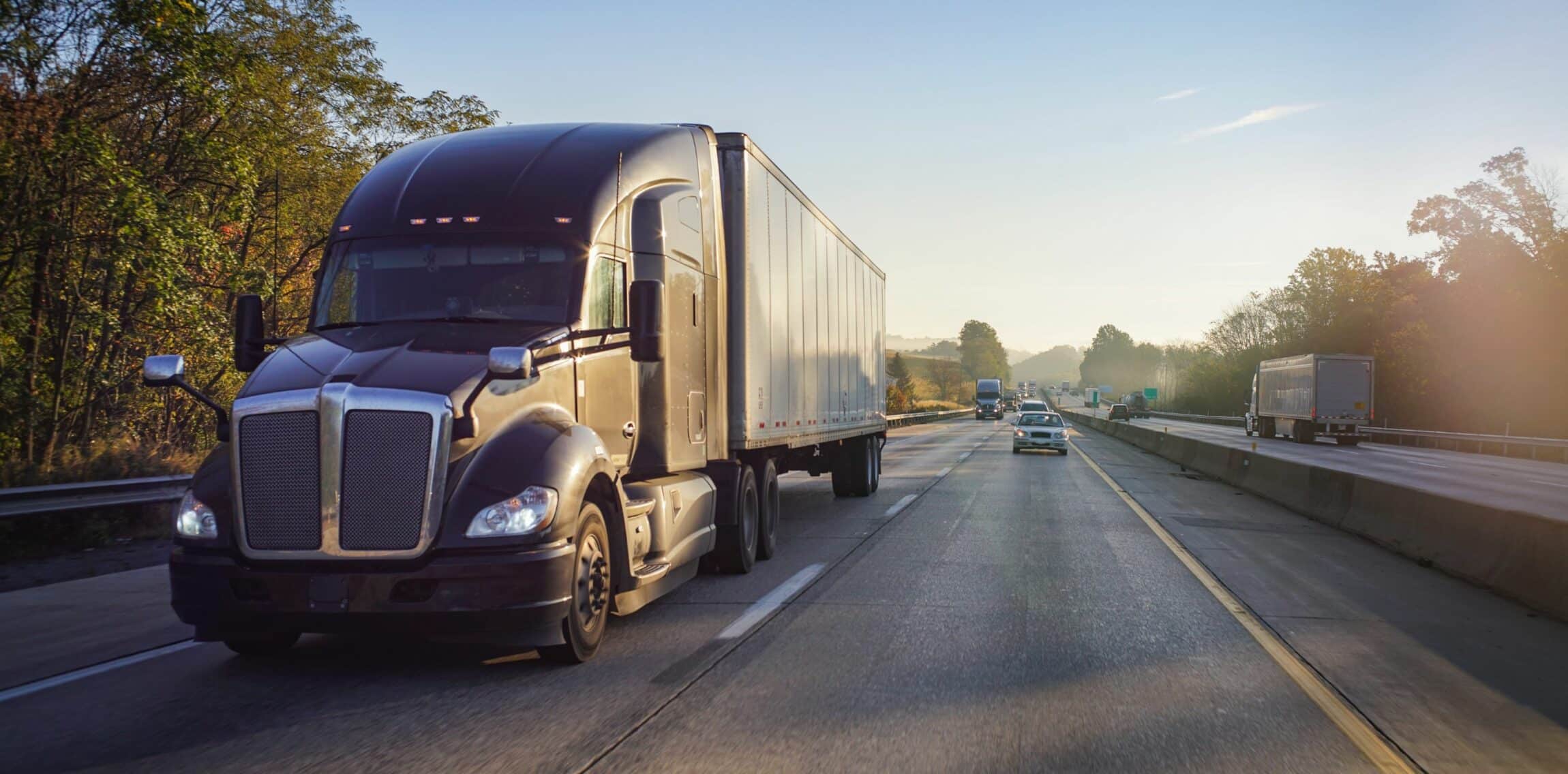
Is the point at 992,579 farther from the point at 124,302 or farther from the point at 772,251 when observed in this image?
the point at 124,302

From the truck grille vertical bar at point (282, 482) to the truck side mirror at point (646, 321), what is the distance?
197 centimetres

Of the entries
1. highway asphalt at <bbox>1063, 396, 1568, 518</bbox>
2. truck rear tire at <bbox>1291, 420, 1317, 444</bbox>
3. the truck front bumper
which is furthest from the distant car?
the truck front bumper

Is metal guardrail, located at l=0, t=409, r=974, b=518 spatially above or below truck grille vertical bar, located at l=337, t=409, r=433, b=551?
below

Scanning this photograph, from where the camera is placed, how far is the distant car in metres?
34.8

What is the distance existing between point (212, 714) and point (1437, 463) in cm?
3604

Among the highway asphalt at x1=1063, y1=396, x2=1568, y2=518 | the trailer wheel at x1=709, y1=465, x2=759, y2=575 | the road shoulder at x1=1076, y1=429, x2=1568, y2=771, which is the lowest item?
the highway asphalt at x1=1063, y1=396, x2=1568, y2=518

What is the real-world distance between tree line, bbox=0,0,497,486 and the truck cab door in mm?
8773

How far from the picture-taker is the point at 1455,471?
30281 millimetres

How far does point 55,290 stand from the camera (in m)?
16.8

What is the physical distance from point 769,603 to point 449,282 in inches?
131

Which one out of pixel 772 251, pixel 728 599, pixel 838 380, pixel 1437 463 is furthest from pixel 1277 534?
pixel 1437 463

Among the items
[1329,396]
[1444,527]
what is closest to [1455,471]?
[1329,396]

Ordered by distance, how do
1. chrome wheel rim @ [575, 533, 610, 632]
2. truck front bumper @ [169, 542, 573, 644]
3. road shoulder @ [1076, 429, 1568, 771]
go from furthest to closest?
chrome wheel rim @ [575, 533, 610, 632] → truck front bumper @ [169, 542, 573, 644] → road shoulder @ [1076, 429, 1568, 771]

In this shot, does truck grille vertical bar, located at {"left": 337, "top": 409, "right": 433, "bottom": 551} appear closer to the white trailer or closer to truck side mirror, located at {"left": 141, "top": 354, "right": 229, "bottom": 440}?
truck side mirror, located at {"left": 141, "top": 354, "right": 229, "bottom": 440}
